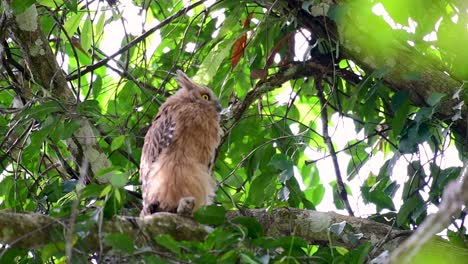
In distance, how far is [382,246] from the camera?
4332 mm

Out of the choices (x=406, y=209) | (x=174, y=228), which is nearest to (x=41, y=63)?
(x=174, y=228)

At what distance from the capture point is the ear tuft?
5.57 m

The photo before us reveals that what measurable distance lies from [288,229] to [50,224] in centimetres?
166

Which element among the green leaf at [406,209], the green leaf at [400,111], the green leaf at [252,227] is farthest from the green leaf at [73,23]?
the green leaf at [406,209]

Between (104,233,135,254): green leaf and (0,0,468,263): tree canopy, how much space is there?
0.26m

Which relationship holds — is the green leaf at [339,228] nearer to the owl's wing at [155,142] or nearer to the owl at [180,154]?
the owl at [180,154]

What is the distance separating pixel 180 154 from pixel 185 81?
81 cm

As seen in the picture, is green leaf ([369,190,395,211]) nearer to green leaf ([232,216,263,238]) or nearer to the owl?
the owl

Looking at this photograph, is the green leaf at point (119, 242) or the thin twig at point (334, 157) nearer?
the green leaf at point (119, 242)

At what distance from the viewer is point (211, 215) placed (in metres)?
3.51

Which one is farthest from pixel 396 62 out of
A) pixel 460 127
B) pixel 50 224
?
pixel 50 224

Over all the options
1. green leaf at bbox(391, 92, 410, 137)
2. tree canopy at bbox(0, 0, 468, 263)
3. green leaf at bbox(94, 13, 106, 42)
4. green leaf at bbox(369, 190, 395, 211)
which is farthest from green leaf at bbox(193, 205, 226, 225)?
green leaf at bbox(94, 13, 106, 42)

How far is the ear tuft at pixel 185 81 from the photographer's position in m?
5.57

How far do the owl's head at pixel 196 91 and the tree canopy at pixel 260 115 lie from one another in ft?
0.32
